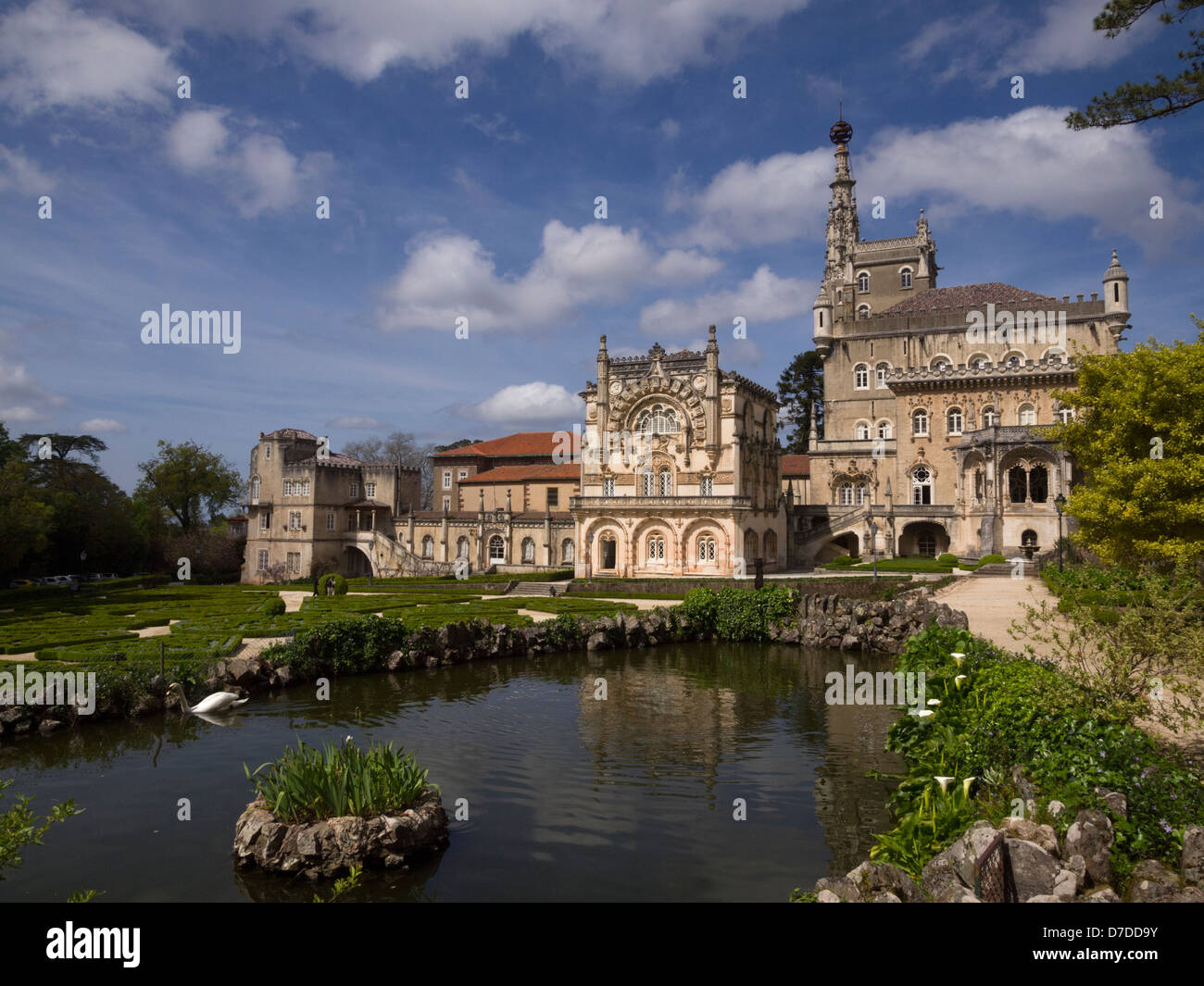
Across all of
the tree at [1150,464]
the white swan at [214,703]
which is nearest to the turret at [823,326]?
the tree at [1150,464]

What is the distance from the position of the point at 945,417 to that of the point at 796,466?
506 inches

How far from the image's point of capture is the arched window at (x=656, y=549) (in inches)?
1996

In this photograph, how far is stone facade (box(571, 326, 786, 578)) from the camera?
162ft

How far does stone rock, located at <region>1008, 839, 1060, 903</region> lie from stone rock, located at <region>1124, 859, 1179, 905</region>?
616 mm

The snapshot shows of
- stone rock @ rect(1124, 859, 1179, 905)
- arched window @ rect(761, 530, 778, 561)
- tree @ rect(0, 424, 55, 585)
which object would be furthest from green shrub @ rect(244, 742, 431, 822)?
arched window @ rect(761, 530, 778, 561)

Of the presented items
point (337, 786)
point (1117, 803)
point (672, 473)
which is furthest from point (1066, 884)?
point (672, 473)

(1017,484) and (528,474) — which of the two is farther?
(528,474)

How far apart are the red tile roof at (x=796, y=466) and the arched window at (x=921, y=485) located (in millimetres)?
8475

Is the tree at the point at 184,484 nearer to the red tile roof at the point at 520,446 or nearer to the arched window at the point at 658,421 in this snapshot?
the red tile roof at the point at 520,446

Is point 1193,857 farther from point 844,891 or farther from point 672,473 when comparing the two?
point 672,473

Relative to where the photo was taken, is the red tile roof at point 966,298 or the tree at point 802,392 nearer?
the red tile roof at point 966,298

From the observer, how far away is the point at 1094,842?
736 centimetres

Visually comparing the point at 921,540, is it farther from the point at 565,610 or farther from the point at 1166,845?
the point at 1166,845

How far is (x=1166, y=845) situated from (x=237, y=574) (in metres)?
71.4
